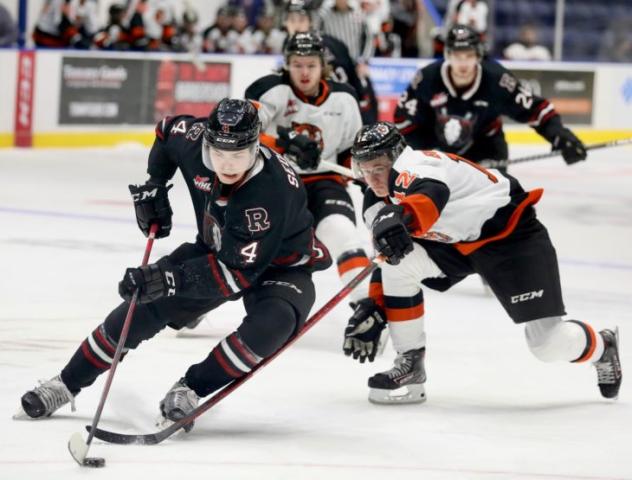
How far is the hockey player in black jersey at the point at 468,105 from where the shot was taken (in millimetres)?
5754

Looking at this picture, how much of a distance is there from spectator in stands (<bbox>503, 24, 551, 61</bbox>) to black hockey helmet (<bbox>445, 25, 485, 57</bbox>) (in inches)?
296

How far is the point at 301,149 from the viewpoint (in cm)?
503

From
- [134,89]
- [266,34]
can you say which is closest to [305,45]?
[134,89]

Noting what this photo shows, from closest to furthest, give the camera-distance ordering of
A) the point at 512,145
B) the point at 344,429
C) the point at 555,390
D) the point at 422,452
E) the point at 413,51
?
the point at 422,452
the point at 344,429
the point at 555,390
the point at 512,145
the point at 413,51

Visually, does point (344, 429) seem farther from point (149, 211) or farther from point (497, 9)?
point (497, 9)

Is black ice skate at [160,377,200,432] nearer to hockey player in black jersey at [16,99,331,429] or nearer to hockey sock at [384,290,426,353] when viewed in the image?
hockey player in black jersey at [16,99,331,429]

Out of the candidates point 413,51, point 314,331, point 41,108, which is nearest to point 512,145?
point 413,51

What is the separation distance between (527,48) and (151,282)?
10.2 m

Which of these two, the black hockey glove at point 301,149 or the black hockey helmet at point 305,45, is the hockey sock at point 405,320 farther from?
the black hockey helmet at point 305,45

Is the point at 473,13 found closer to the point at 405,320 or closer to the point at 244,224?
the point at 405,320

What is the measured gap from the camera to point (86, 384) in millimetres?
3650

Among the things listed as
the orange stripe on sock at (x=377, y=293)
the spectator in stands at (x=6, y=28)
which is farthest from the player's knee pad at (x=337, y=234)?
the spectator in stands at (x=6, y=28)

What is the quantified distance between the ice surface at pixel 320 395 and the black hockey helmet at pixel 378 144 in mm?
722

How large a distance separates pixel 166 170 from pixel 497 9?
10036 millimetres
